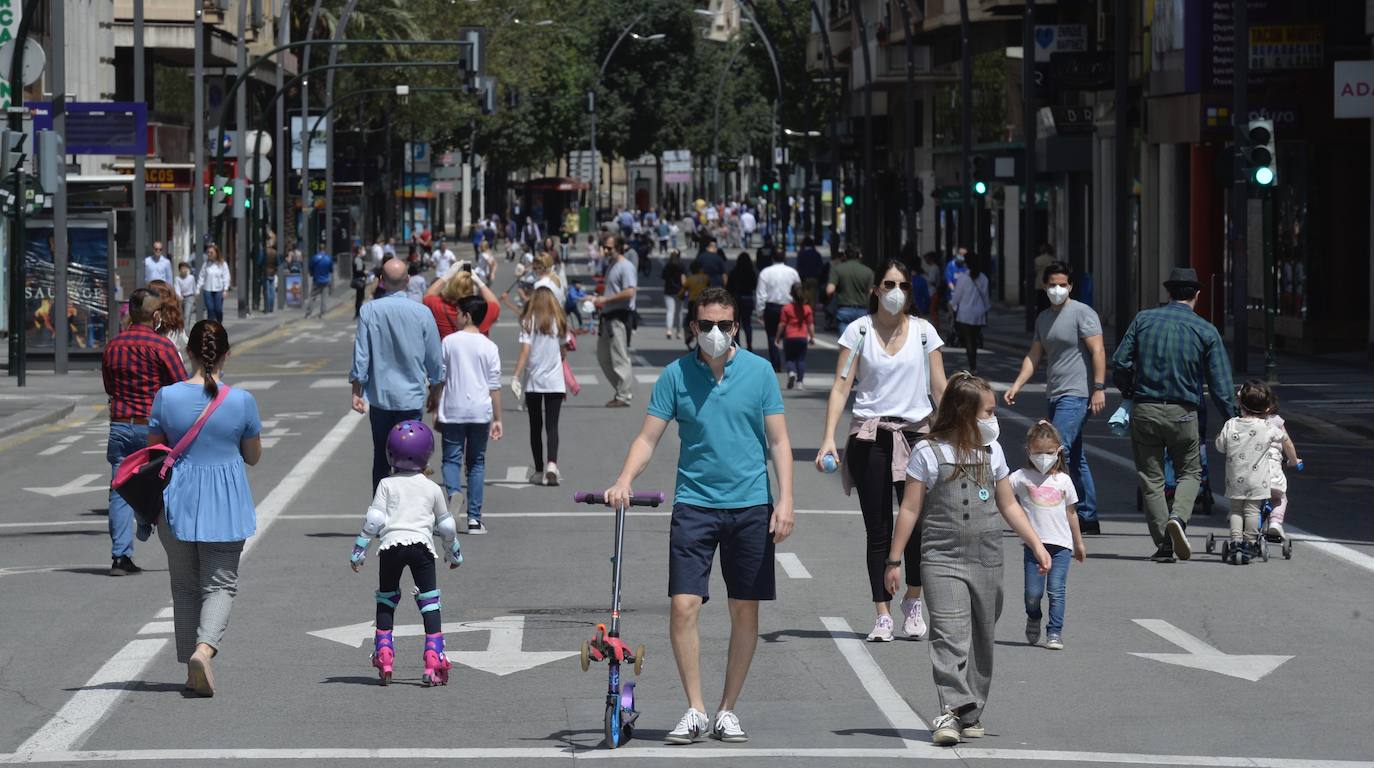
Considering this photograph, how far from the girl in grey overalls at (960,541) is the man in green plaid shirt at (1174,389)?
5.40m

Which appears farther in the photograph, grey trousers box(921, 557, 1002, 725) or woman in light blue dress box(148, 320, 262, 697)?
woman in light blue dress box(148, 320, 262, 697)

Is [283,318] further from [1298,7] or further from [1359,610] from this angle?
[1359,610]

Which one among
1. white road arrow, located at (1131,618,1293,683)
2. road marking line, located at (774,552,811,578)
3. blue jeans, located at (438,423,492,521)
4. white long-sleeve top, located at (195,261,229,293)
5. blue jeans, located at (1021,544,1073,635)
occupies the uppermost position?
white long-sleeve top, located at (195,261,229,293)

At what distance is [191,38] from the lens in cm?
5422

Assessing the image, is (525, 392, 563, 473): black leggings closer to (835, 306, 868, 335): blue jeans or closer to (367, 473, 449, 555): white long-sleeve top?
(367, 473, 449, 555): white long-sleeve top

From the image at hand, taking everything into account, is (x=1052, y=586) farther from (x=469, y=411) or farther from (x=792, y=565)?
(x=469, y=411)

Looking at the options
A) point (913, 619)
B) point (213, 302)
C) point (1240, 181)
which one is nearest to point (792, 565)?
point (913, 619)

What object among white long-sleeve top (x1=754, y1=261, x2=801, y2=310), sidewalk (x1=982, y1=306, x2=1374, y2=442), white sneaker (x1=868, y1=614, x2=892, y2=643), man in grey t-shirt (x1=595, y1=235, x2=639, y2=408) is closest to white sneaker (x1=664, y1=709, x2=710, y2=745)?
white sneaker (x1=868, y1=614, x2=892, y2=643)

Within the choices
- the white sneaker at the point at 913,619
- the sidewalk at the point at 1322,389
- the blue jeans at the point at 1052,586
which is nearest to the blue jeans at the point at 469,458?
the white sneaker at the point at 913,619

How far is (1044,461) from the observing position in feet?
36.0

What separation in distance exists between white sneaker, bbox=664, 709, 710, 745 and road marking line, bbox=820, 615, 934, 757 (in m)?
0.77

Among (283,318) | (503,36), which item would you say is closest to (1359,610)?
(283,318)

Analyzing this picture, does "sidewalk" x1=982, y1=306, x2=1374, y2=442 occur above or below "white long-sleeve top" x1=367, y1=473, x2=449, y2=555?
below

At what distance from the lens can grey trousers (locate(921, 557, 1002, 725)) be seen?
8.72 meters
